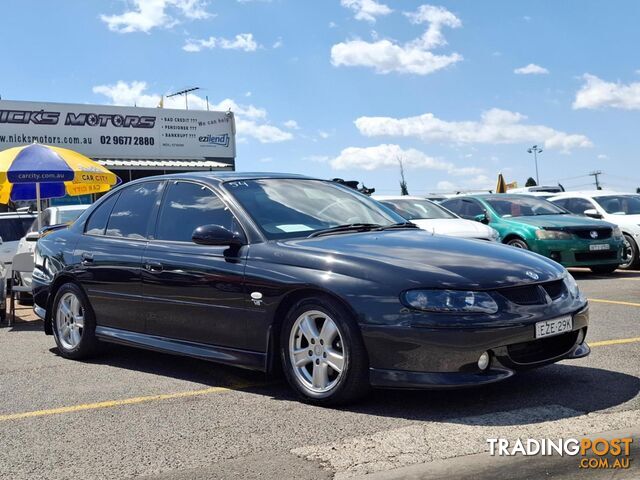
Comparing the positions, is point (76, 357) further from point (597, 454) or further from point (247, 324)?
point (597, 454)

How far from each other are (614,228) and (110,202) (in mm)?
9036

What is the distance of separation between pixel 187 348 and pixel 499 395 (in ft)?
7.10

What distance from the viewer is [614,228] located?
1305 centimetres

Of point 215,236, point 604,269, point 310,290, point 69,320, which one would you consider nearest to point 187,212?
point 215,236

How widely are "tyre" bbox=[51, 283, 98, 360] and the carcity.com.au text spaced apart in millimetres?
3821

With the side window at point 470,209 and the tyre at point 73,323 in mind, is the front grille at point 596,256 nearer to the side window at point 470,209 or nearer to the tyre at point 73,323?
the side window at point 470,209

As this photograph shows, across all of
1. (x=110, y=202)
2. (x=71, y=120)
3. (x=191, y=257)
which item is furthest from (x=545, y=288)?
(x=71, y=120)

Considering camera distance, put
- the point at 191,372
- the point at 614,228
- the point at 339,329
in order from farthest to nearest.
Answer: the point at 614,228
the point at 191,372
the point at 339,329

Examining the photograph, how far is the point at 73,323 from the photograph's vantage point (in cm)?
680

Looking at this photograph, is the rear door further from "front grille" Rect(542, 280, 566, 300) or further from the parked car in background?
the parked car in background

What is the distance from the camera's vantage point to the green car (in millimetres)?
12664

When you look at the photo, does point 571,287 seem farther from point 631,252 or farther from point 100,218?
point 631,252

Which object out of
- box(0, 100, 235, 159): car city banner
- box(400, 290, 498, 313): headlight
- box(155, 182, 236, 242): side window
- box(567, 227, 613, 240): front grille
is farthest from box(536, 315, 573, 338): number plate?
box(0, 100, 235, 159): car city banner

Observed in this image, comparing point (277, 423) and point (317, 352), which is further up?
point (317, 352)
